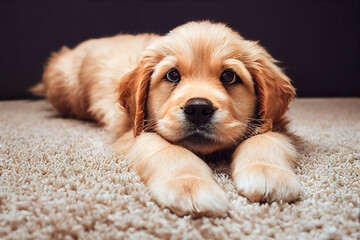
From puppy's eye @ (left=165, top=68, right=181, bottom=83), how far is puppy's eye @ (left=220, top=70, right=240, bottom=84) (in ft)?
0.79

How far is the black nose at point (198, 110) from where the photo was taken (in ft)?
4.49

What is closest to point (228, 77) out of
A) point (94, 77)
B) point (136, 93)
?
point (136, 93)

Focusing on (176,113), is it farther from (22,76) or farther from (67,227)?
(22,76)

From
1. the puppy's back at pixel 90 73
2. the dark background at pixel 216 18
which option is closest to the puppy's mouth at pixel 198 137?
the puppy's back at pixel 90 73

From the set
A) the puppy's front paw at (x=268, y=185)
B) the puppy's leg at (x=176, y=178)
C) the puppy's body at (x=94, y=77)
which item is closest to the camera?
the puppy's leg at (x=176, y=178)

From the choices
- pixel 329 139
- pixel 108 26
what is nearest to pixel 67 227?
pixel 329 139

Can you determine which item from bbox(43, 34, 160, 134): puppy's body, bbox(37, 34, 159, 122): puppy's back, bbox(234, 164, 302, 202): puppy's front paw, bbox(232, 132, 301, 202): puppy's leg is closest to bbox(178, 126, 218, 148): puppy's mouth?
bbox(232, 132, 301, 202): puppy's leg

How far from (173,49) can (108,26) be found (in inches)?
121

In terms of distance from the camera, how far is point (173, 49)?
1.75m

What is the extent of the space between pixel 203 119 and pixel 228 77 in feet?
1.31

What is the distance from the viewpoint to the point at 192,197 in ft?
3.43

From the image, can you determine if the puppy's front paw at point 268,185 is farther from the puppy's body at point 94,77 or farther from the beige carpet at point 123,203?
the puppy's body at point 94,77

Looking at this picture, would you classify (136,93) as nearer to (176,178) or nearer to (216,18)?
(176,178)

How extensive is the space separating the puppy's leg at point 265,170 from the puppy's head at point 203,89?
13cm
